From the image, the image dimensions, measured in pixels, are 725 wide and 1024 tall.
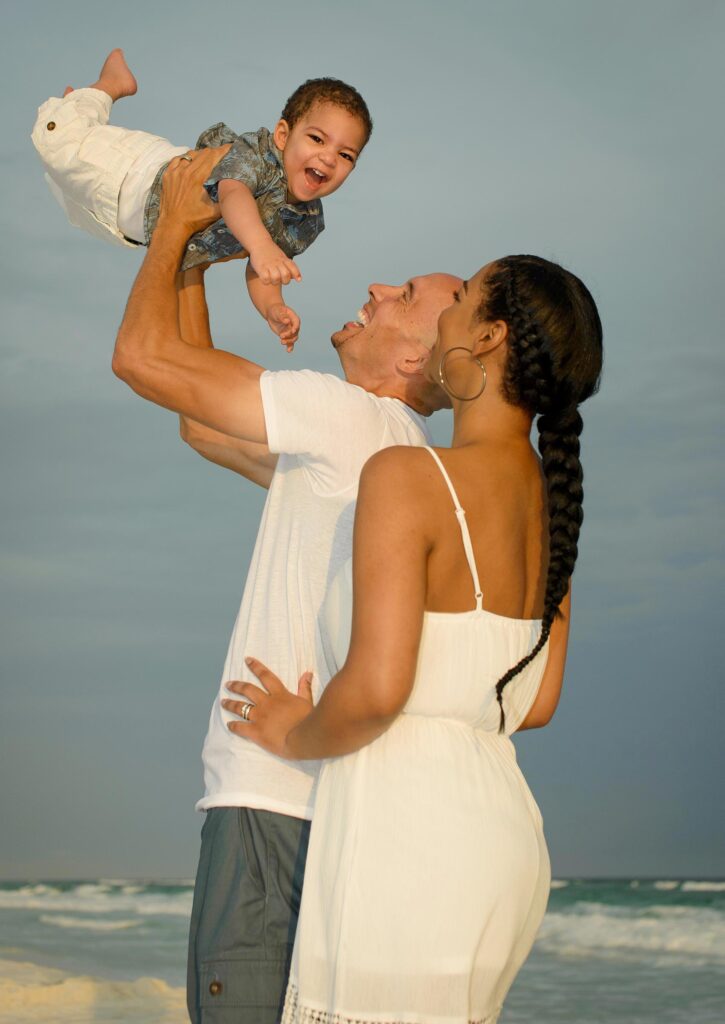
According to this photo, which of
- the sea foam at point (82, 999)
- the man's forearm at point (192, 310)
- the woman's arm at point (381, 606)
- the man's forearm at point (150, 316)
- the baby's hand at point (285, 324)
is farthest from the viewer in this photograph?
the sea foam at point (82, 999)

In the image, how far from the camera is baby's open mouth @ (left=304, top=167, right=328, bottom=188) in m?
3.04

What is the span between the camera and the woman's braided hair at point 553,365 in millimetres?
2090

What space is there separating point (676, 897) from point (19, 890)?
6.38 meters

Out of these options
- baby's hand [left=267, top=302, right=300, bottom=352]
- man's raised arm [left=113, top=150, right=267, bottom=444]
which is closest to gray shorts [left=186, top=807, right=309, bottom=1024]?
man's raised arm [left=113, top=150, right=267, bottom=444]

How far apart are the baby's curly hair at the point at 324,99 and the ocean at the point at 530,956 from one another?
20.6ft

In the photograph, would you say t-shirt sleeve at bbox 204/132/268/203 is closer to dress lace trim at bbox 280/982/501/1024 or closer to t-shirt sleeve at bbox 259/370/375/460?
t-shirt sleeve at bbox 259/370/375/460

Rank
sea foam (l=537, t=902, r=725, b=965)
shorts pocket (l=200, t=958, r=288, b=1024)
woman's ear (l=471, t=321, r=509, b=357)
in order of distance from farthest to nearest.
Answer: sea foam (l=537, t=902, r=725, b=965), woman's ear (l=471, t=321, r=509, b=357), shorts pocket (l=200, t=958, r=288, b=1024)

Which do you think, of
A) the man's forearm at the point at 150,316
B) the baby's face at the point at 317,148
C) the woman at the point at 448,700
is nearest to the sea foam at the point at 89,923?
the baby's face at the point at 317,148

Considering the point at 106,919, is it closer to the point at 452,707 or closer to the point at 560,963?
the point at 560,963

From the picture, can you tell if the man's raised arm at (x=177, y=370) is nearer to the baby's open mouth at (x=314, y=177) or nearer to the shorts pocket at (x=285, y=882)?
the shorts pocket at (x=285, y=882)

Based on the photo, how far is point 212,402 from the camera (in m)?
2.20

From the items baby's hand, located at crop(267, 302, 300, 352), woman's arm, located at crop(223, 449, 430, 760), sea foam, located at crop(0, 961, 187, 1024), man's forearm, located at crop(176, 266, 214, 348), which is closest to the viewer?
woman's arm, located at crop(223, 449, 430, 760)

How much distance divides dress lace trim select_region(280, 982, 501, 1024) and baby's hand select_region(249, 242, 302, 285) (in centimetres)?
132

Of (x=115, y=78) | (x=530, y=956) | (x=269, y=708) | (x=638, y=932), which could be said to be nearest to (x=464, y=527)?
(x=269, y=708)
